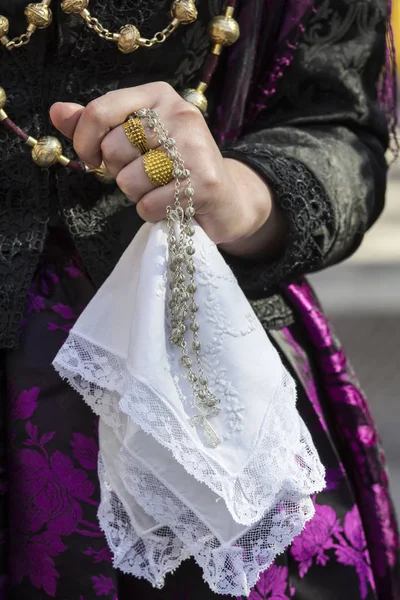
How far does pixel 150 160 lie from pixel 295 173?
24 cm

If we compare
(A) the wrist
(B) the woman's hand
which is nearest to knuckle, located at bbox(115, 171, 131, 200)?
(B) the woman's hand

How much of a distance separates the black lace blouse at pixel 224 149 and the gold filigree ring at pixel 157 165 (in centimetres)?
17

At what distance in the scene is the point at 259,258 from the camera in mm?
932

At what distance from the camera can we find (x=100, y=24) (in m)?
0.86

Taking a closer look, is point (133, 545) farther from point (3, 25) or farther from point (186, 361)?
point (3, 25)

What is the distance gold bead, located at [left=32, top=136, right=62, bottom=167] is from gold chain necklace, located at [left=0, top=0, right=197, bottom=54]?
0.10 metres

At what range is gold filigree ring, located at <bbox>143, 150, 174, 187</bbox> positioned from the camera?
27.9 inches

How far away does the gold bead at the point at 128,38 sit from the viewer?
0.85 metres

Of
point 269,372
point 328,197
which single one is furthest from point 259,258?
point 269,372

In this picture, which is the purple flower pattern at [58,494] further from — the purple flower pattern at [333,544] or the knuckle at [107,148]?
the knuckle at [107,148]

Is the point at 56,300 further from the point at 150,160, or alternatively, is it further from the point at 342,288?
the point at 342,288

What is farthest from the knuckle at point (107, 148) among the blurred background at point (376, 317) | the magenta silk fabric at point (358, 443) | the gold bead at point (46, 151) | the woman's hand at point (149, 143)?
the blurred background at point (376, 317)

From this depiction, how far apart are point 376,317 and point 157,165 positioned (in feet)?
9.46

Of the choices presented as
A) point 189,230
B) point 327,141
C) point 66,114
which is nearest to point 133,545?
point 189,230
